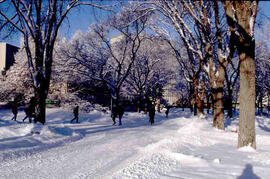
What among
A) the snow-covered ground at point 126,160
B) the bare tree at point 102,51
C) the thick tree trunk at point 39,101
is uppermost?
the bare tree at point 102,51

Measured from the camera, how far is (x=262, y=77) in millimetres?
30672

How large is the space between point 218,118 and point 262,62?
22.1 m

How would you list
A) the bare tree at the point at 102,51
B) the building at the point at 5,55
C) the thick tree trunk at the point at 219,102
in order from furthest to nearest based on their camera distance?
1. the building at the point at 5,55
2. the bare tree at the point at 102,51
3. the thick tree trunk at the point at 219,102

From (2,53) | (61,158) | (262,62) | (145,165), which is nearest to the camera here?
(145,165)

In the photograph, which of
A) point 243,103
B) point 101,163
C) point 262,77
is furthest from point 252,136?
point 262,77

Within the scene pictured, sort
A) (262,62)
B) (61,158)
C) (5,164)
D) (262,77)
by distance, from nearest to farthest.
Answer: (5,164) → (61,158) → (262,62) → (262,77)

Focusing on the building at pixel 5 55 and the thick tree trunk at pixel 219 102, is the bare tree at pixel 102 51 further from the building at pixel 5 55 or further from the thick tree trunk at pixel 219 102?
the building at pixel 5 55

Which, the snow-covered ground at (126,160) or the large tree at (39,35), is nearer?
the snow-covered ground at (126,160)

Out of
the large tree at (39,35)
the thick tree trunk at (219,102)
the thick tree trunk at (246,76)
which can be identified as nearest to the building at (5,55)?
the large tree at (39,35)

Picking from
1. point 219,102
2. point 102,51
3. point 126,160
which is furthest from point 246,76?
point 102,51

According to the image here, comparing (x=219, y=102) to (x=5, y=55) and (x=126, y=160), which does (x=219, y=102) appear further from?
(x=5, y=55)

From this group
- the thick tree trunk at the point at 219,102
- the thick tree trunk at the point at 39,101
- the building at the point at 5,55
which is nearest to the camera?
the thick tree trunk at the point at 219,102

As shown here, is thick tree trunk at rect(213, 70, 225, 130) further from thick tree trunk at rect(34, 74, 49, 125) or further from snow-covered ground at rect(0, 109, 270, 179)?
thick tree trunk at rect(34, 74, 49, 125)

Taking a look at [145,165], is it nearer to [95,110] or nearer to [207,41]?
[207,41]
